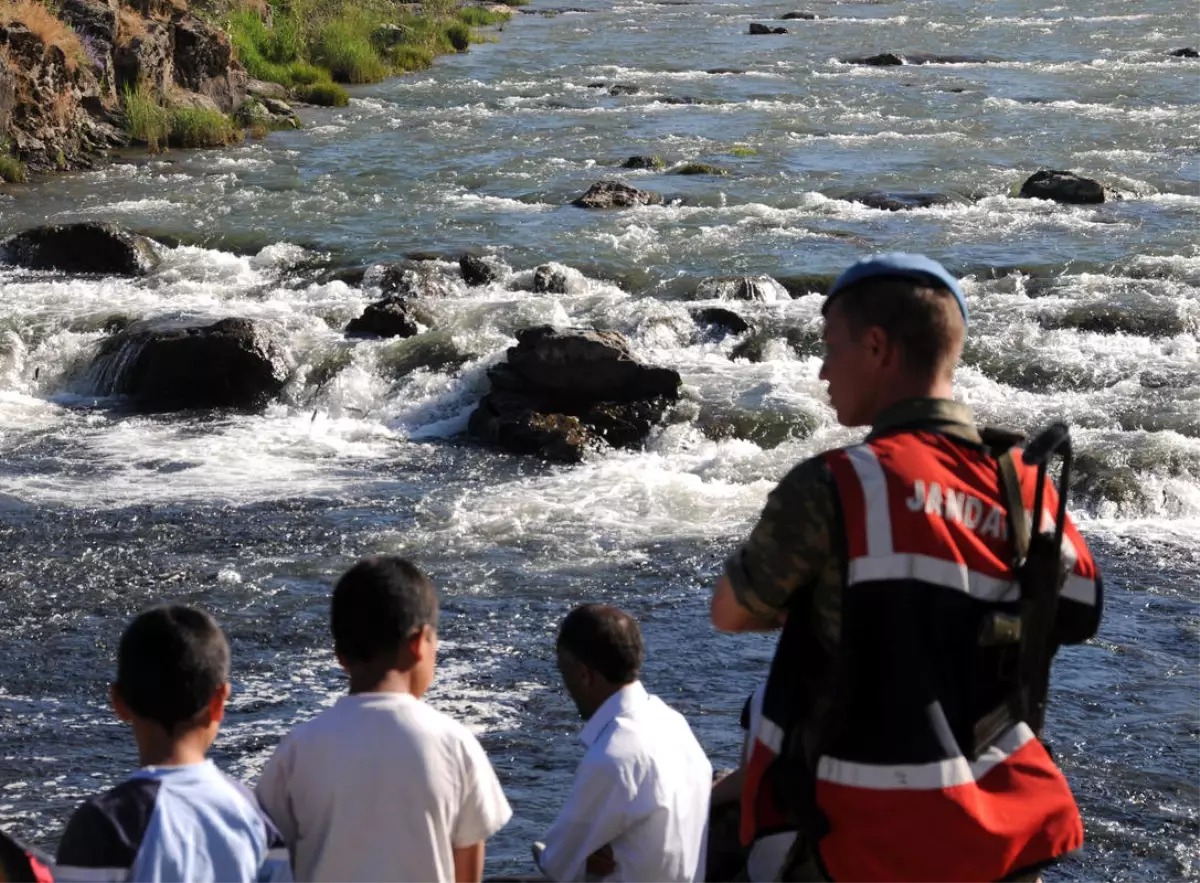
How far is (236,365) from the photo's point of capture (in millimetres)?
15398

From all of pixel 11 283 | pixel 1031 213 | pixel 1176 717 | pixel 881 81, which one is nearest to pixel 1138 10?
pixel 881 81

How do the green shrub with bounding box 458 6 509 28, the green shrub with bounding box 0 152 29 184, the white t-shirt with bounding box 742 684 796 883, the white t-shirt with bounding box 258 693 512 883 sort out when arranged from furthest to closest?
the green shrub with bounding box 458 6 509 28
the green shrub with bounding box 0 152 29 184
the white t-shirt with bounding box 742 684 796 883
the white t-shirt with bounding box 258 693 512 883

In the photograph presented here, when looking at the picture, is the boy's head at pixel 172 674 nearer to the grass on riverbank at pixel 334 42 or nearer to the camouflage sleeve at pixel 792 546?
the camouflage sleeve at pixel 792 546

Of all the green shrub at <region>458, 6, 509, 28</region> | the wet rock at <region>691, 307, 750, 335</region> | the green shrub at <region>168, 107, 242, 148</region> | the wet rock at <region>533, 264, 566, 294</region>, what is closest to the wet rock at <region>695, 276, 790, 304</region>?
the wet rock at <region>691, 307, 750, 335</region>

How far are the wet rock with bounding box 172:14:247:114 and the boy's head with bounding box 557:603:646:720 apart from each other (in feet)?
84.1

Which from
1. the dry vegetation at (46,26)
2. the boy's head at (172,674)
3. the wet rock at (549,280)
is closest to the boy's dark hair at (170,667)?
the boy's head at (172,674)

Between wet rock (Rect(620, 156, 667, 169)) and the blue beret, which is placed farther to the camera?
wet rock (Rect(620, 156, 667, 169))

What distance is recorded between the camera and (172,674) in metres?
3.55

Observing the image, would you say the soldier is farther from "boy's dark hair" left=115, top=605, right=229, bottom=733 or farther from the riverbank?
the riverbank

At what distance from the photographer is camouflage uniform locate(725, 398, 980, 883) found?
318 centimetres

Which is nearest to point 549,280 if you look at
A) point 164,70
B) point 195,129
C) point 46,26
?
point 195,129

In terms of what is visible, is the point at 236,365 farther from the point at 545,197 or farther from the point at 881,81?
the point at 881,81

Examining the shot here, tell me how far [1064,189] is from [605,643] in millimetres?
19292

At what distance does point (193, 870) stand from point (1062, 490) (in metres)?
1.74
